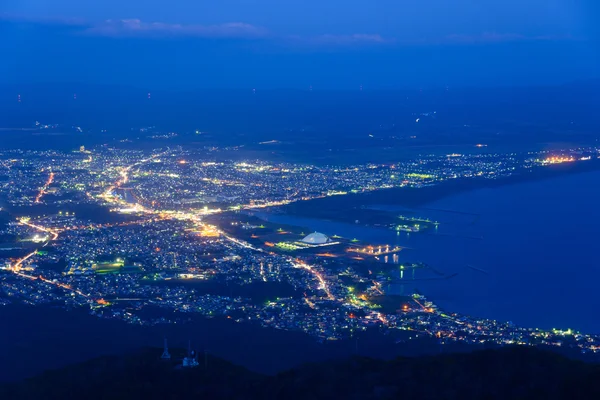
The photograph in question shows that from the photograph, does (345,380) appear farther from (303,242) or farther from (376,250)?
(303,242)

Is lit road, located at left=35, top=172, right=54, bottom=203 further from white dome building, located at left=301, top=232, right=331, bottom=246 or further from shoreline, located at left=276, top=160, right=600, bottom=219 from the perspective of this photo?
white dome building, located at left=301, top=232, right=331, bottom=246

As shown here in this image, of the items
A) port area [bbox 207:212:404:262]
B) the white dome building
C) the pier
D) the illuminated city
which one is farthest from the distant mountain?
the white dome building

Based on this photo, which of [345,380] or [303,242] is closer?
[345,380]

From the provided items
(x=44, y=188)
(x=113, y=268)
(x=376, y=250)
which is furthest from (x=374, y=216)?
(x=44, y=188)

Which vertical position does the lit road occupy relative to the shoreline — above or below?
above

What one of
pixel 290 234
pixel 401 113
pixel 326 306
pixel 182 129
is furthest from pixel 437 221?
pixel 401 113

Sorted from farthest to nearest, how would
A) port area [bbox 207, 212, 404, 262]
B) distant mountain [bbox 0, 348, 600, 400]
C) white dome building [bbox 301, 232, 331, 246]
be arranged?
white dome building [bbox 301, 232, 331, 246], port area [bbox 207, 212, 404, 262], distant mountain [bbox 0, 348, 600, 400]

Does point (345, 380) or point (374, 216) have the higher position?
point (345, 380)
